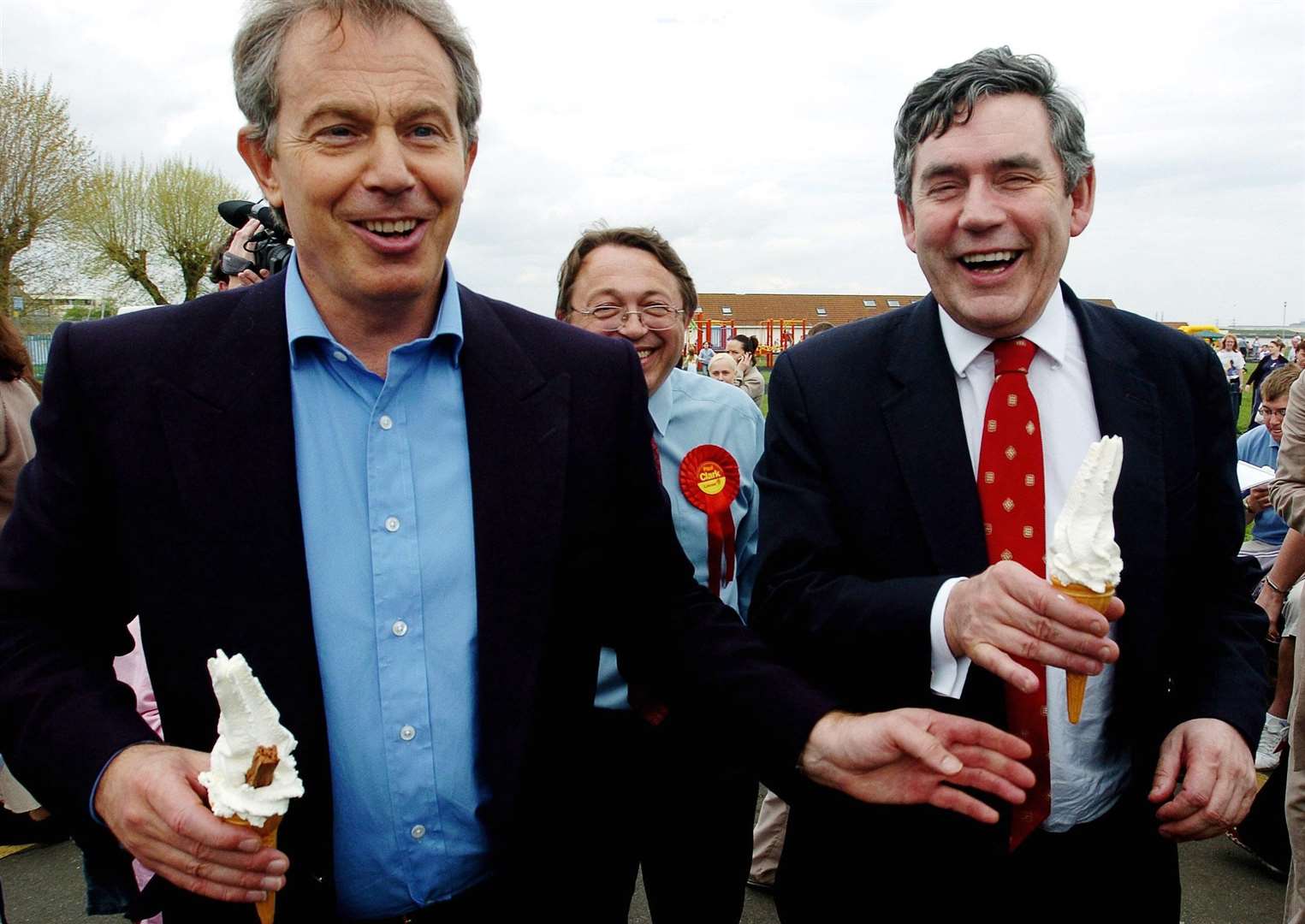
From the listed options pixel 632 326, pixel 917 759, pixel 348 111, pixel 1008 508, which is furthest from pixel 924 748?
pixel 632 326

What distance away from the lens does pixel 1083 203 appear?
220cm

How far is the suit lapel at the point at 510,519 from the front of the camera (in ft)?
5.63

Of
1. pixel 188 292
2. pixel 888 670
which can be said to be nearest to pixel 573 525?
pixel 888 670

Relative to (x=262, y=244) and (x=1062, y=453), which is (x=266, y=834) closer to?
(x=1062, y=453)

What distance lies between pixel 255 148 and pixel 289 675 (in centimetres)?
103

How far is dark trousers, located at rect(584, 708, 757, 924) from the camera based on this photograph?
284cm

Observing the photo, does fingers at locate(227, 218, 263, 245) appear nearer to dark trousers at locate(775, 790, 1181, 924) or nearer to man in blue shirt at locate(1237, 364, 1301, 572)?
dark trousers at locate(775, 790, 1181, 924)

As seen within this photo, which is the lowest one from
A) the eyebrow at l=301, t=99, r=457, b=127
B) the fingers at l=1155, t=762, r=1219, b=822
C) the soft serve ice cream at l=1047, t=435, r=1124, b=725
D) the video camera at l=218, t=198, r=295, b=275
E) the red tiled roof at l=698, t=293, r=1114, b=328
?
the fingers at l=1155, t=762, r=1219, b=822

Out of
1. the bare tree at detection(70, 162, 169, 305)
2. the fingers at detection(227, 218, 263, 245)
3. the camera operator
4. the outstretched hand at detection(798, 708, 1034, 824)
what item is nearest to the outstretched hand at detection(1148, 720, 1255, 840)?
the outstretched hand at detection(798, 708, 1034, 824)

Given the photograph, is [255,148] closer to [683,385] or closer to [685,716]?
[685,716]

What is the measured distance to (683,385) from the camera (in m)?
3.40

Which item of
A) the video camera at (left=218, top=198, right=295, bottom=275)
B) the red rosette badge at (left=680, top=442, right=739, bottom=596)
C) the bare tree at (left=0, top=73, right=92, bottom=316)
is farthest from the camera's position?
the bare tree at (left=0, top=73, right=92, bottom=316)

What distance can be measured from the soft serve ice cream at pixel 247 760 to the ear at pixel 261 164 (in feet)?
3.18

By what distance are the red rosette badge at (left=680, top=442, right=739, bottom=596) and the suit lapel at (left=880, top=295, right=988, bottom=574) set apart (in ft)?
3.44
